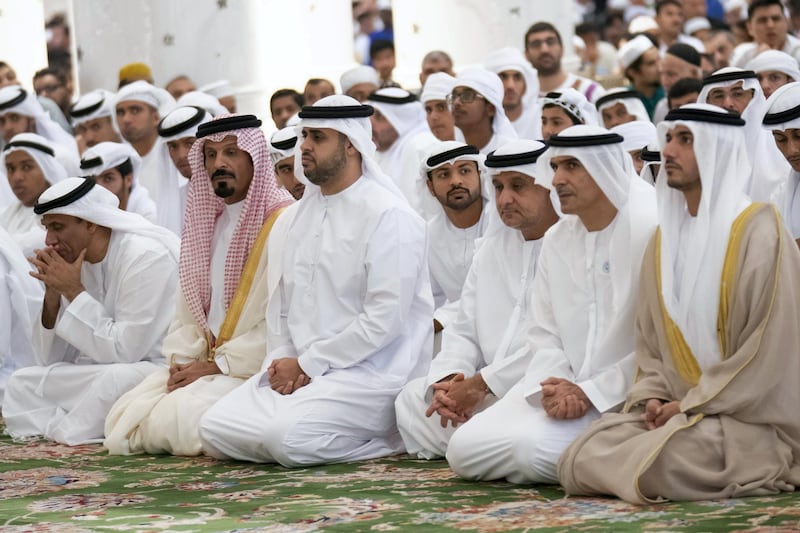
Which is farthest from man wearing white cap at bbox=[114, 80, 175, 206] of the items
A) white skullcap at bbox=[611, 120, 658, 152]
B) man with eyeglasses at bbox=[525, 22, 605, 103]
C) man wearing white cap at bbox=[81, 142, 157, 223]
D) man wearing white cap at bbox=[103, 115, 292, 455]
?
white skullcap at bbox=[611, 120, 658, 152]

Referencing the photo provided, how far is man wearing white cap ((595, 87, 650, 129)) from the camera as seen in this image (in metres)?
8.59

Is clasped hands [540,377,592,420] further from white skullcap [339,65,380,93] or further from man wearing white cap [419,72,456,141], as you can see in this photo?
white skullcap [339,65,380,93]

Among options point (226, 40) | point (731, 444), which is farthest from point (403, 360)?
point (226, 40)

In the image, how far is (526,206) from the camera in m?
6.17

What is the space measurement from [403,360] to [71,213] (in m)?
1.69

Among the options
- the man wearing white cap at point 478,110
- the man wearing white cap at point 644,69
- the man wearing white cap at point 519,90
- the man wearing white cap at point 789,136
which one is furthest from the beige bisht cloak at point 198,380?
the man wearing white cap at point 644,69

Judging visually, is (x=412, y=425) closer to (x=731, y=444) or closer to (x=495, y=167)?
(x=495, y=167)

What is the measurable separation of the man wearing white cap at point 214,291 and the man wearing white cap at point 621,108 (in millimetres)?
2355

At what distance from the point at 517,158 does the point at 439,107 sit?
10.2ft

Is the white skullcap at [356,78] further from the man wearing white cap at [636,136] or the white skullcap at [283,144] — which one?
the man wearing white cap at [636,136]

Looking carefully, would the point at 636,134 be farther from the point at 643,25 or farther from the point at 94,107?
the point at 643,25

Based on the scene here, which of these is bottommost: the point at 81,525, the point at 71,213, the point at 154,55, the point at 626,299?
the point at 81,525

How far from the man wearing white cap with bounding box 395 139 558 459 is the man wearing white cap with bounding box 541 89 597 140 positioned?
6.04 feet

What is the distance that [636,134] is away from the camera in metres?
7.75
